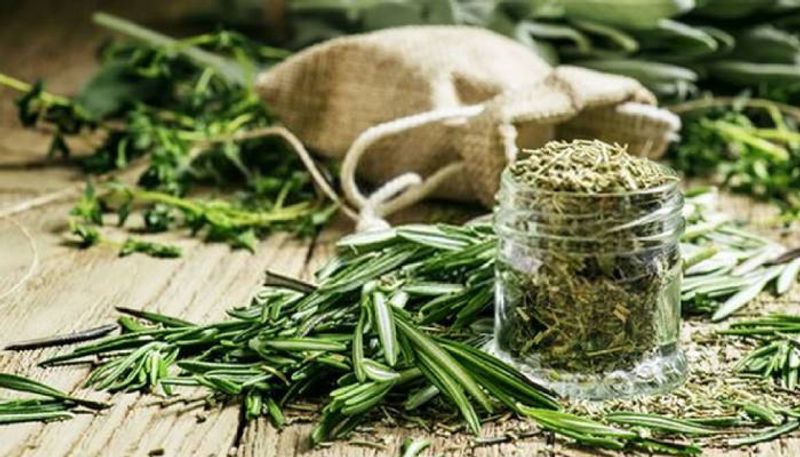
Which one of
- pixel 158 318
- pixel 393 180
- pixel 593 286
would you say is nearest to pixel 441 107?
pixel 393 180

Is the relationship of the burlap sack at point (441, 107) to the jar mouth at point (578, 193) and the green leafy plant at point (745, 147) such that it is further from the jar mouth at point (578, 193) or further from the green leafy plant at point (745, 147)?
the jar mouth at point (578, 193)

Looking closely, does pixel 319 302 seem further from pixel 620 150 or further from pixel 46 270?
pixel 46 270

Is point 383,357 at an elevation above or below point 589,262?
below

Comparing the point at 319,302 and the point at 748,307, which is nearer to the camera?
the point at 319,302

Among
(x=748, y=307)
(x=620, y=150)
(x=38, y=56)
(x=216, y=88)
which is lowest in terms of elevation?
(x=38, y=56)

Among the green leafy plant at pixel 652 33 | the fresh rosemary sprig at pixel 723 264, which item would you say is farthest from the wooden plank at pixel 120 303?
the green leafy plant at pixel 652 33

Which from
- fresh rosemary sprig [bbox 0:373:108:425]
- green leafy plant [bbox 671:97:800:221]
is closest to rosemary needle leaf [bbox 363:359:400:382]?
fresh rosemary sprig [bbox 0:373:108:425]

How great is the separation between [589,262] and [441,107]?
2.46 feet

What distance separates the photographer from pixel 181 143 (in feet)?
7.11

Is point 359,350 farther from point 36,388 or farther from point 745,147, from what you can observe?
point 745,147

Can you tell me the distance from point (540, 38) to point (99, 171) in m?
0.73

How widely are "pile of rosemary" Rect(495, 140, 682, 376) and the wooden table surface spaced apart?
9 centimetres

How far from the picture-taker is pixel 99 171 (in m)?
2.28

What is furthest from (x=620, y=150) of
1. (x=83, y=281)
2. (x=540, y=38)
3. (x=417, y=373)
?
(x=540, y=38)
